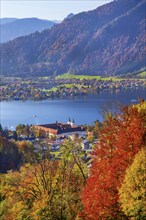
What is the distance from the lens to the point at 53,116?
132750 mm

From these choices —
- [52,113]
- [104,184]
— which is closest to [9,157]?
[104,184]

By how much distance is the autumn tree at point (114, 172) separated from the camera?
54.2ft

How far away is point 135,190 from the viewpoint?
15586 mm

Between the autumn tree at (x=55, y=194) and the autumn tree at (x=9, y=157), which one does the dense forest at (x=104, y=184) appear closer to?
the autumn tree at (x=55, y=194)

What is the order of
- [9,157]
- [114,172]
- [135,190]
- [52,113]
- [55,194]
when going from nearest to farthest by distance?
[135,190] → [114,172] → [55,194] → [9,157] → [52,113]

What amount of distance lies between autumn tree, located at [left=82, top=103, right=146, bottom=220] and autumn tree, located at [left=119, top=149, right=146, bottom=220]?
2.01 ft

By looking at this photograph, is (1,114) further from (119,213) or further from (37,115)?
(119,213)

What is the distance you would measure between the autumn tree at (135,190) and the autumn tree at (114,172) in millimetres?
614

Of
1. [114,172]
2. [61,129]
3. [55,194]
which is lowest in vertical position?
[61,129]

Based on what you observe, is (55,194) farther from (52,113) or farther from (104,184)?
(52,113)

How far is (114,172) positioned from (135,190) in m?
1.59

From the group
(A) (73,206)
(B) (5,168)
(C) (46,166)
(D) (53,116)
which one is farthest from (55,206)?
(D) (53,116)

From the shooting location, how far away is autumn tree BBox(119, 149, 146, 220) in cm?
1529

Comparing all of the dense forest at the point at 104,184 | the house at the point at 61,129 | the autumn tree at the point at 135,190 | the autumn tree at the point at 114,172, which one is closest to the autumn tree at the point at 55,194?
the dense forest at the point at 104,184
